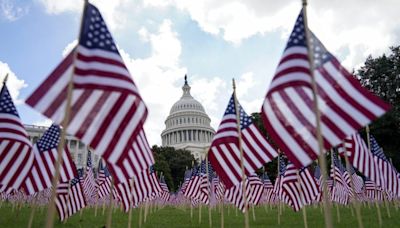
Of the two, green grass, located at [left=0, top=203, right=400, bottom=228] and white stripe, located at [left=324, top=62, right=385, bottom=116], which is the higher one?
white stripe, located at [left=324, top=62, right=385, bottom=116]

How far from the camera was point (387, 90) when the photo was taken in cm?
4075

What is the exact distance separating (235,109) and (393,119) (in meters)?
33.4

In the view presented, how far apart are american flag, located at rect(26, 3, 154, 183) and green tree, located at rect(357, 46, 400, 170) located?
36.0m

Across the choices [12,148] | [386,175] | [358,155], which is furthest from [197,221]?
[12,148]

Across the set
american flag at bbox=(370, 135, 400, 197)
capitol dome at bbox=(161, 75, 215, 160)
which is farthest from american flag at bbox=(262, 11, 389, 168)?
capitol dome at bbox=(161, 75, 215, 160)

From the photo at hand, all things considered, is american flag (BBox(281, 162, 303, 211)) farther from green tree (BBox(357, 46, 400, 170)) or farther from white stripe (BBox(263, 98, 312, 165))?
green tree (BBox(357, 46, 400, 170))

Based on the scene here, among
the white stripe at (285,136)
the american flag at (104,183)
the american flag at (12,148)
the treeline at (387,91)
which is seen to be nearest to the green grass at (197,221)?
the american flag at (104,183)

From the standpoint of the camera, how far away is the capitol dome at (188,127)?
133 meters

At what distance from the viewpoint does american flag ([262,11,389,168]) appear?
591cm

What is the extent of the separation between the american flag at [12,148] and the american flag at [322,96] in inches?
247

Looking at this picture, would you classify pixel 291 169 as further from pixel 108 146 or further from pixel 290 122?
pixel 108 146

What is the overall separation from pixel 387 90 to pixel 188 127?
314 ft

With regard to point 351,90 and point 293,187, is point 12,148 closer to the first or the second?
point 351,90

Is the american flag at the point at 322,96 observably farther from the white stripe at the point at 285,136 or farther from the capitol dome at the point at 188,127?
the capitol dome at the point at 188,127
